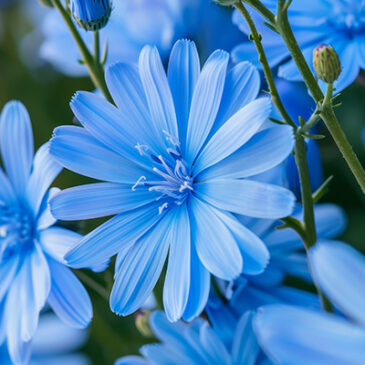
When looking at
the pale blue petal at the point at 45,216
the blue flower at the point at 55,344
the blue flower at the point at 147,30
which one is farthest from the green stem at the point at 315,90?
the blue flower at the point at 55,344

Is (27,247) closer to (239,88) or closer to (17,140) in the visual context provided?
(17,140)

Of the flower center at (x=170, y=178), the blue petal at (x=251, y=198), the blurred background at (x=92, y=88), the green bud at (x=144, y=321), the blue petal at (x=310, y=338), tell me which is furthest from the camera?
the blurred background at (x=92, y=88)

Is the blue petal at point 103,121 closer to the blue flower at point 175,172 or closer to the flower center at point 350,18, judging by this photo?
the blue flower at point 175,172

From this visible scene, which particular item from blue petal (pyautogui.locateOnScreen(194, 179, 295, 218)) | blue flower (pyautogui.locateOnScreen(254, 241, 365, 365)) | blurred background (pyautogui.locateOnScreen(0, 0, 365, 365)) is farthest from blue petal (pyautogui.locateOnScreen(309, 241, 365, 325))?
blurred background (pyautogui.locateOnScreen(0, 0, 365, 365))

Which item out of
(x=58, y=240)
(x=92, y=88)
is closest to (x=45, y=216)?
(x=58, y=240)

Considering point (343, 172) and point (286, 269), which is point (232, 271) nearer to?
point (286, 269)
